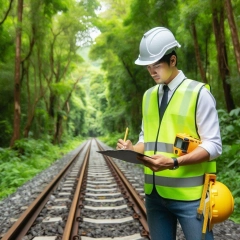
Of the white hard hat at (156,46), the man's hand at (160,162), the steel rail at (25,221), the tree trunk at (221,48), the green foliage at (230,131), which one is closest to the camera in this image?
the man's hand at (160,162)

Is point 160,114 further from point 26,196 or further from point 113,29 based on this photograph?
point 113,29

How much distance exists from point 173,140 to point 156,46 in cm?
54

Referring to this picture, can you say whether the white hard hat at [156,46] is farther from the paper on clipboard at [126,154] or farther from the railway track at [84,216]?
the railway track at [84,216]

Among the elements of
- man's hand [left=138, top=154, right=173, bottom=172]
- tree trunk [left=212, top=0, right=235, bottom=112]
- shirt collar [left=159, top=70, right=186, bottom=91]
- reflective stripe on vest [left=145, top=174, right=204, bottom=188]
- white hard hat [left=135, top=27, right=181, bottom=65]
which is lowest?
reflective stripe on vest [left=145, top=174, right=204, bottom=188]

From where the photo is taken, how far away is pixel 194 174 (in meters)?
1.73

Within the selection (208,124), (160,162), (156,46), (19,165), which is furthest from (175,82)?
(19,165)

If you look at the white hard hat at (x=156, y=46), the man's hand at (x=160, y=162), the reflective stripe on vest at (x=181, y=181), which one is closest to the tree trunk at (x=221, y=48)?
the white hard hat at (x=156, y=46)

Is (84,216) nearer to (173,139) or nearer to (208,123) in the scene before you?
(173,139)

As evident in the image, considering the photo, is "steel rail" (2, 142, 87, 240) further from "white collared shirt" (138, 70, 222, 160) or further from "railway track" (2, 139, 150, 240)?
"white collared shirt" (138, 70, 222, 160)

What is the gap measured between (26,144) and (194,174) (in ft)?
48.9

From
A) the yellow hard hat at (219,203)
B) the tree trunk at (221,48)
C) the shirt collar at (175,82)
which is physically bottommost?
the yellow hard hat at (219,203)

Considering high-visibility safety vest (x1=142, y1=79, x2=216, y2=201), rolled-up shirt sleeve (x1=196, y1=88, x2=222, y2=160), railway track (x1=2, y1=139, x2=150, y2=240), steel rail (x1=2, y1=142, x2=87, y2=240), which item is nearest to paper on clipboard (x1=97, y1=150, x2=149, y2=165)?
high-visibility safety vest (x1=142, y1=79, x2=216, y2=201)

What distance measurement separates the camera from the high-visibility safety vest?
1.73m

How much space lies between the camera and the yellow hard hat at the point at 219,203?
1670 mm
